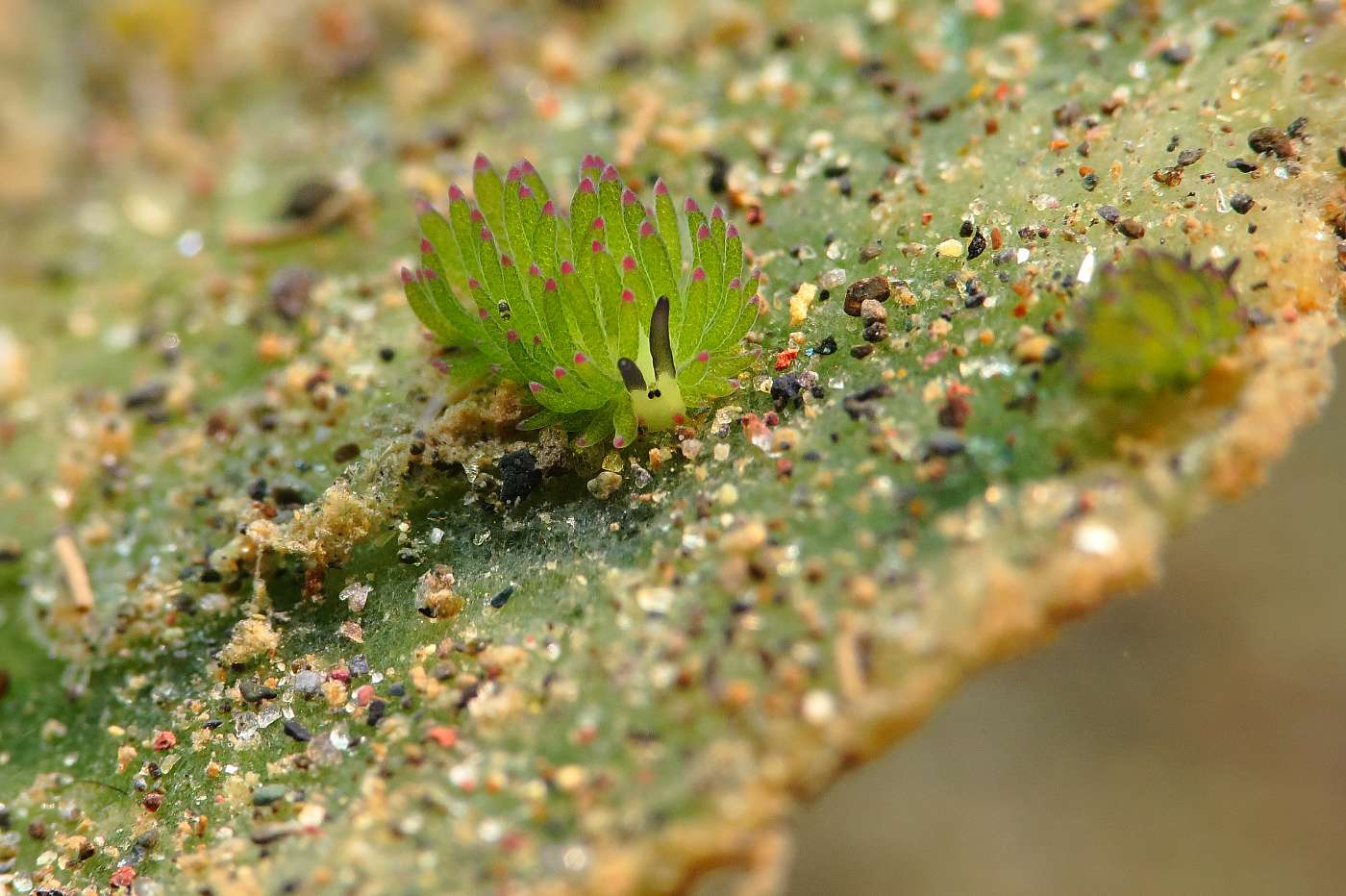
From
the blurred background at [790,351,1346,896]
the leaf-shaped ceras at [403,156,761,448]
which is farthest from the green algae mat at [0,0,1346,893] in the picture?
the blurred background at [790,351,1346,896]

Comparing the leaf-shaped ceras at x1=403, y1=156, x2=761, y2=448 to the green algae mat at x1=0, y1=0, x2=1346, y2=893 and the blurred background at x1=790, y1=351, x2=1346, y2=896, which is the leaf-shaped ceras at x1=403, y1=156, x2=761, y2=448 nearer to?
the green algae mat at x1=0, y1=0, x2=1346, y2=893

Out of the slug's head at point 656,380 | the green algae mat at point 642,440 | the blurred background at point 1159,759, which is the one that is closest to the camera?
the green algae mat at point 642,440

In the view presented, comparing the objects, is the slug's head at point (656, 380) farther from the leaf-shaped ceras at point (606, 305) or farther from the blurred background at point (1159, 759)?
the blurred background at point (1159, 759)

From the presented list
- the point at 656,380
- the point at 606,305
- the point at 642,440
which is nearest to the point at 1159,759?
the point at 642,440

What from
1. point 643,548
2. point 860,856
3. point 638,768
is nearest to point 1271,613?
point 860,856

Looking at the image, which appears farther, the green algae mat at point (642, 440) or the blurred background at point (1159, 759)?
the blurred background at point (1159, 759)

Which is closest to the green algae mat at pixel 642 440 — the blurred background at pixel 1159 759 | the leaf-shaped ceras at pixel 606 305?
the leaf-shaped ceras at pixel 606 305

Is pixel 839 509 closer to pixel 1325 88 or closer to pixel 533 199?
pixel 533 199
